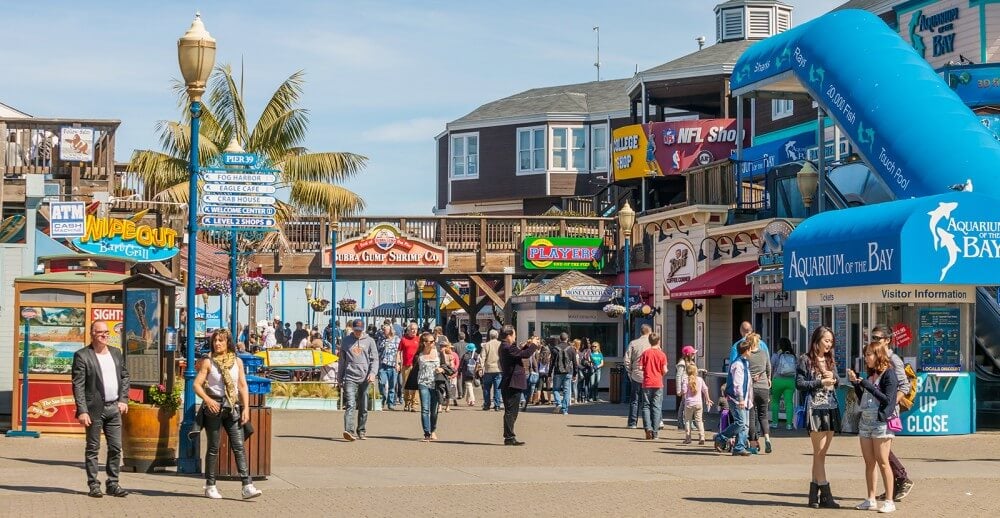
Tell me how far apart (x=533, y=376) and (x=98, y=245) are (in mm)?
10376

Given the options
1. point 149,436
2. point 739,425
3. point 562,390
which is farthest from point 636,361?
point 149,436

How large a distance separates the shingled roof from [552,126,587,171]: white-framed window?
28.5 inches

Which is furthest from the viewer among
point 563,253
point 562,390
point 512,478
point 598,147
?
point 598,147

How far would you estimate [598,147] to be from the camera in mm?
52875

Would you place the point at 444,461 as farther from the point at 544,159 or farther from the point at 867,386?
the point at 544,159

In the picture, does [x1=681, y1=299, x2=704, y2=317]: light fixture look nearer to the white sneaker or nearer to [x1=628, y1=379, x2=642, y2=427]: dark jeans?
[x1=628, y1=379, x2=642, y2=427]: dark jeans

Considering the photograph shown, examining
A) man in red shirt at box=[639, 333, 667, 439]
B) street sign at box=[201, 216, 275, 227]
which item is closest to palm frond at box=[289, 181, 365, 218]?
man in red shirt at box=[639, 333, 667, 439]

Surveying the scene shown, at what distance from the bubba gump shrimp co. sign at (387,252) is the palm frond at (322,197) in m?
1.22

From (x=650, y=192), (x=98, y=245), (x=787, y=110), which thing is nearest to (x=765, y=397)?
(x=98, y=245)

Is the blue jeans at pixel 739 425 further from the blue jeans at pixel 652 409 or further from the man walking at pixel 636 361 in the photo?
the man walking at pixel 636 361

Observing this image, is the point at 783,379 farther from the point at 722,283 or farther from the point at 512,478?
the point at 512,478

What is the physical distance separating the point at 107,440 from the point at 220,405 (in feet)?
3.78

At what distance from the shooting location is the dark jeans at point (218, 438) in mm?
12961

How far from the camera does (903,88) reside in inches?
881
